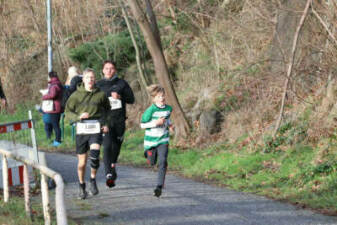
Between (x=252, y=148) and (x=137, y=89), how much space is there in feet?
38.9

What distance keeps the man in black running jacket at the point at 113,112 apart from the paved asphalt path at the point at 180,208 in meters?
0.48

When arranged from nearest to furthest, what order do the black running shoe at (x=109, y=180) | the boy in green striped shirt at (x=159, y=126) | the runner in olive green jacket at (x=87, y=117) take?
the runner in olive green jacket at (x=87, y=117) → the boy in green striped shirt at (x=159, y=126) → the black running shoe at (x=109, y=180)

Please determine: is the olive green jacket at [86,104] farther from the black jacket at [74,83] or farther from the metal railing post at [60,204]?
the metal railing post at [60,204]

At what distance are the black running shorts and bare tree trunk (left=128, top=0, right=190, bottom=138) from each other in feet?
23.5

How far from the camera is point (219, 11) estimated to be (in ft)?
62.8

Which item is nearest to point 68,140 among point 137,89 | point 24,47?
point 137,89

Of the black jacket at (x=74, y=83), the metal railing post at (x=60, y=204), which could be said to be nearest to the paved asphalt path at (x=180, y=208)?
the black jacket at (x=74, y=83)

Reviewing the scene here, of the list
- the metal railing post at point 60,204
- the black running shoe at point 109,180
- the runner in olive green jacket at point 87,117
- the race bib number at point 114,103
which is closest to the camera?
the metal railing post at point 60,204

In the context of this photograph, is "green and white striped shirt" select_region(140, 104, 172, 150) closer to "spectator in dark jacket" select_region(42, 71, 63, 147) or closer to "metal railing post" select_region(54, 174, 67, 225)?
"metal railing post" select_region(54, 174, 67, 225)

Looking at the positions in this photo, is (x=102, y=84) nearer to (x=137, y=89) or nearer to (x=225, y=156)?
(x=225, y=156)

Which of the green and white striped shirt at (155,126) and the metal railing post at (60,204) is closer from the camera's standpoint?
the metal railing post at (60,204)

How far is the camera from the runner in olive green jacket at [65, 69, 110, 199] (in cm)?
874

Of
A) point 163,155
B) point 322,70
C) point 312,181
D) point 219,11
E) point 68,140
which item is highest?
point 219,11

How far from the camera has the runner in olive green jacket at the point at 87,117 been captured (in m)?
8.74
